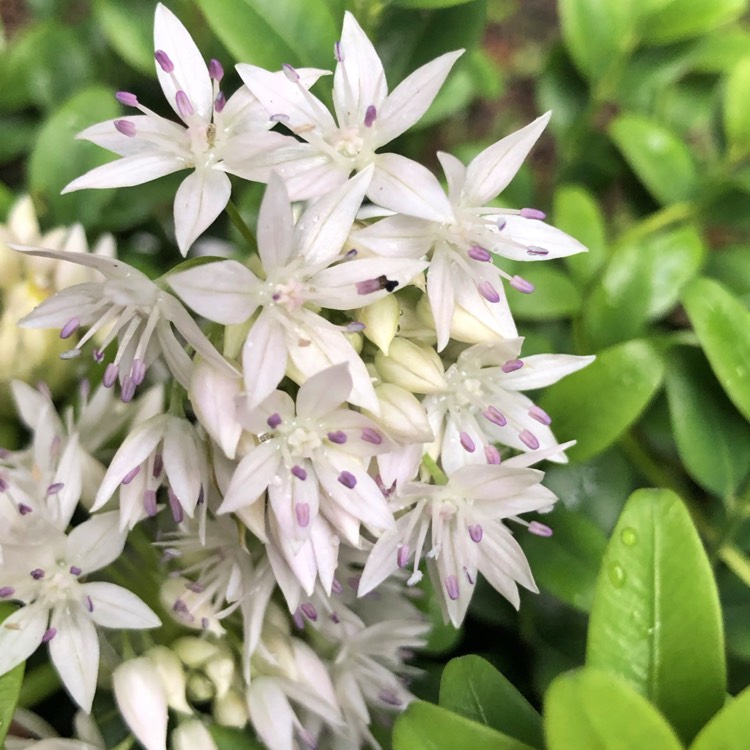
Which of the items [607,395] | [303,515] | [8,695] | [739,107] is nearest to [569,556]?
[607,395]

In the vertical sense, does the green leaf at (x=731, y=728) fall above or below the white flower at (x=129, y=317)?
below

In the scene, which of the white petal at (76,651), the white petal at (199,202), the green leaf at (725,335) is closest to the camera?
the white petal at (199,202)

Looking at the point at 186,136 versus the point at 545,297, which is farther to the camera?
the point at 545,297

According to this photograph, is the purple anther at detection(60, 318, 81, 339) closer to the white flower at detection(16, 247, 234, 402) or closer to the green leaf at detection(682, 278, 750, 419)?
the white flower at detection(16, 247, 234, 402)

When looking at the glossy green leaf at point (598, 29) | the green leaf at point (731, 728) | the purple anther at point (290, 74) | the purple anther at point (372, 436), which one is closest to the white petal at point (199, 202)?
the purple anther at point (290, 74)

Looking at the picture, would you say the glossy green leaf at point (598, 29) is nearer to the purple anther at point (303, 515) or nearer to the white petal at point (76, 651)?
the purple anther at point (303, 515)

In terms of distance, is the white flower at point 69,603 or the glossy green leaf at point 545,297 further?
the glossy green leaf at point 545,297

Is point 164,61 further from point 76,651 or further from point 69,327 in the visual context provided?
point 76,651

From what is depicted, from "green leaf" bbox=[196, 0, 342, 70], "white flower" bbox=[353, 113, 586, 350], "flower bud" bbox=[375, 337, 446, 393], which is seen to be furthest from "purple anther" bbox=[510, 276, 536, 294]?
"green leaf" bbox=[196, 0, 342, 70]
